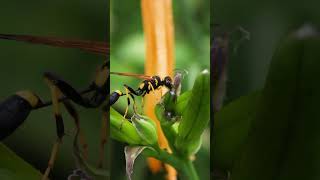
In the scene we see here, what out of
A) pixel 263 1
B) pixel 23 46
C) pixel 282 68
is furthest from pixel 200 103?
pixel 23 46

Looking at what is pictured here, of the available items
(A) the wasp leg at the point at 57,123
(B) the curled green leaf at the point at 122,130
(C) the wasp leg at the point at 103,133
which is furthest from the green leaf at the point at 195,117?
(A) the wasp leg at the point at 57,123

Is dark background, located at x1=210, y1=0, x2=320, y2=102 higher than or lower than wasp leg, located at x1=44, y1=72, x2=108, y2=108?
higher

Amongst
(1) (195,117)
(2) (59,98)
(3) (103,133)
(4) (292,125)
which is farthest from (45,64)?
(4) (292,125)

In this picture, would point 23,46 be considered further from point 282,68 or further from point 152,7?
point 282,68

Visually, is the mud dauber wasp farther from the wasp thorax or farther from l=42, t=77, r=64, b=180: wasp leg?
the wasp thorax

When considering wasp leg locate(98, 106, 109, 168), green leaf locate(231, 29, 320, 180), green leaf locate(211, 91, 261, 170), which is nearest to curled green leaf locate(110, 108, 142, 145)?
wasp leg locate(98, 106, 109, 168)

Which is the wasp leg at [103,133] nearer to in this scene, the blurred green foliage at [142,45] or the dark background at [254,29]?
the blurred green foliage at [142,45]
